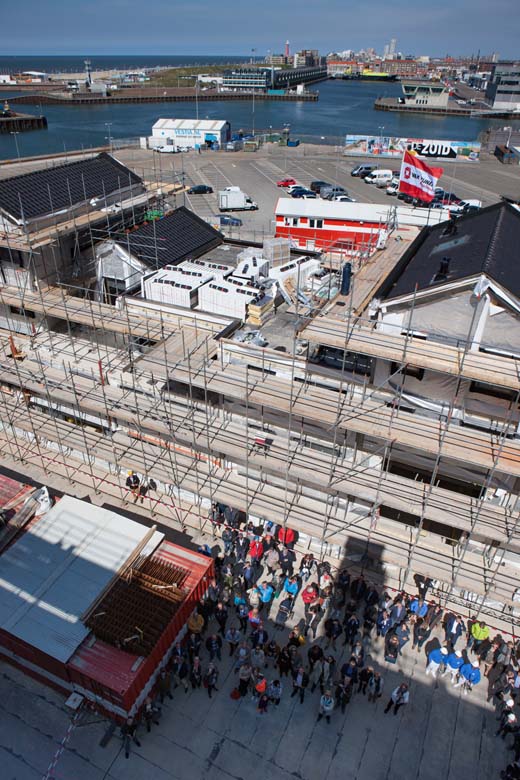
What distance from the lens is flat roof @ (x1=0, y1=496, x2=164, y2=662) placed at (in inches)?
546

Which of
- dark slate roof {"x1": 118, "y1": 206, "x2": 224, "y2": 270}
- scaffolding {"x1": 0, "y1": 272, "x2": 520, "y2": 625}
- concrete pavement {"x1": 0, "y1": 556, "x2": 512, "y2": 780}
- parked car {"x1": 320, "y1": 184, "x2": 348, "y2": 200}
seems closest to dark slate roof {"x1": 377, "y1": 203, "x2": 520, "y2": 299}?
scaffolding {"x1": 0, "y1": 272, "x2": 520, "y2": 625}

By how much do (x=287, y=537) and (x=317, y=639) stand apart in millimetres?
3660

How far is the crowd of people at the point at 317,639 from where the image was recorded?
1419cm

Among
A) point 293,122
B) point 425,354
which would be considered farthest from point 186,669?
point 293,122

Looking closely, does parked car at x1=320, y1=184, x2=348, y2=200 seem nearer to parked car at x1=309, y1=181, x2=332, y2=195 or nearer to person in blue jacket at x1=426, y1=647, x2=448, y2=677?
parked car at x1=309, y1=181, x2=332, y2=195

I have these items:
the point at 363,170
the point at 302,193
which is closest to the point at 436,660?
the point at 302,193

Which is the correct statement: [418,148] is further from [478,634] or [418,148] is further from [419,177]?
[478,634]

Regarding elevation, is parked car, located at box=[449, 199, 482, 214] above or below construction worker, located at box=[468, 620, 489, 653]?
above

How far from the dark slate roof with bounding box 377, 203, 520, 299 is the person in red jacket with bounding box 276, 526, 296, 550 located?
29.5 feet

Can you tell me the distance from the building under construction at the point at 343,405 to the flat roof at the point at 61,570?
292cm

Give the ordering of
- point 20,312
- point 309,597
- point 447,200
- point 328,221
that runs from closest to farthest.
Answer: point 309,597 < point 20,312 < point 328,221 < point 447,200

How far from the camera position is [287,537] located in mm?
18547

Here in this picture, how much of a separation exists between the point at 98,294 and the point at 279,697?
1676 cm

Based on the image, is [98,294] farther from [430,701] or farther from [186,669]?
[430,701]
